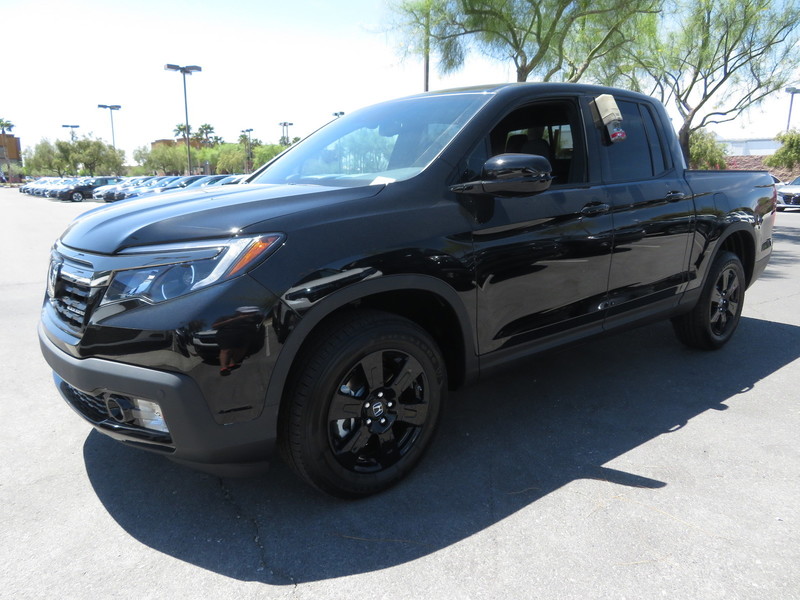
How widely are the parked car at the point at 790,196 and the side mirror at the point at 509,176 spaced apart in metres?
24.0

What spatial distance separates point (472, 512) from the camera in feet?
8.49

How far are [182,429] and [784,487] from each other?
8.60 feet

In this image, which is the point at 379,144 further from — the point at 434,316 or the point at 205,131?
the point at 205,131

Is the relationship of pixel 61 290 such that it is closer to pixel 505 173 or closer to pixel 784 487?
pixel 505 173

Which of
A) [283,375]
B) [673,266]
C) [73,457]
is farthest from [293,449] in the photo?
[673,266]

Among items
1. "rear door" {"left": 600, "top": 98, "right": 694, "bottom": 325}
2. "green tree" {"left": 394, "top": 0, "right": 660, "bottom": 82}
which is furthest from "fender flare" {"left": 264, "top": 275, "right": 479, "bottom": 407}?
"green tree" {"left": 394, "top": 0, "right": 660, "bottom": 82}

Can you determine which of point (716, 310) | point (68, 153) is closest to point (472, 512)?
point (716, 310)

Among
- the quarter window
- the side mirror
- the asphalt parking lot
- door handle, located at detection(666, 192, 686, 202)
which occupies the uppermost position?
the quarter window

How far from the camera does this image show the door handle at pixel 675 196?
12.7 feet

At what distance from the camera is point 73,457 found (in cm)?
304

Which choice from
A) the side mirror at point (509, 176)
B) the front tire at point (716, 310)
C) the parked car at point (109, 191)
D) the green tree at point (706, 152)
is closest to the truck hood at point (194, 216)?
the side mirror at point (509, 176)

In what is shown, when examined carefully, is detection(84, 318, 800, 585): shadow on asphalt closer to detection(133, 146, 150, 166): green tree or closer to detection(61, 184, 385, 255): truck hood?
detection(61, 184, 385, 255): truck hood

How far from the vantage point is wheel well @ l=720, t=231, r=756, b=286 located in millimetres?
4703

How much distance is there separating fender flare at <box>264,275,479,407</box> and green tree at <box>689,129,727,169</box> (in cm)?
4430
